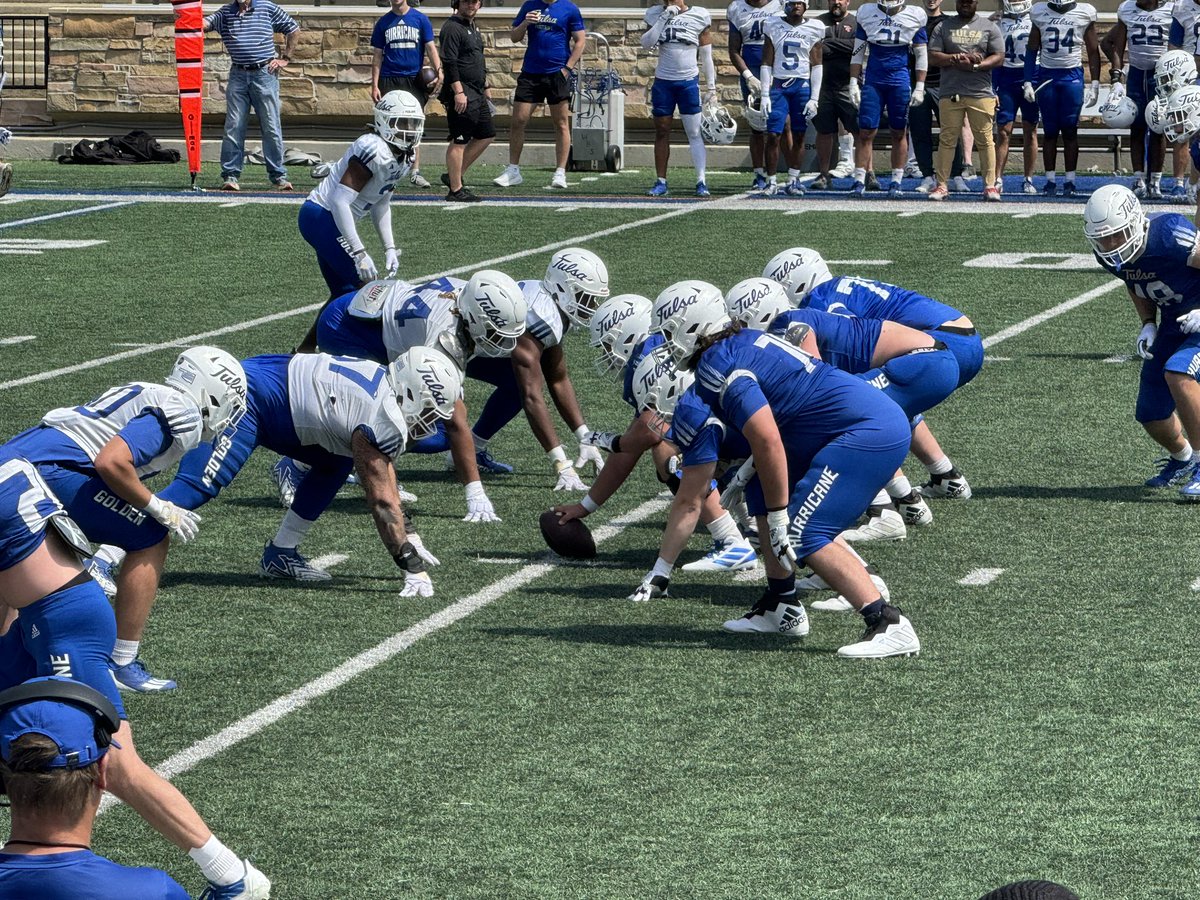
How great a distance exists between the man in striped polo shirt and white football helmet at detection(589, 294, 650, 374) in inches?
519

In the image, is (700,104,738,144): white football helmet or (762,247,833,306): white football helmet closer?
(762,247,833,306): white football helmet

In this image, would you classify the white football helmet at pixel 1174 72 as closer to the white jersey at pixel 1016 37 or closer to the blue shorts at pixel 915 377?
the white jersey at pixel 1016 37

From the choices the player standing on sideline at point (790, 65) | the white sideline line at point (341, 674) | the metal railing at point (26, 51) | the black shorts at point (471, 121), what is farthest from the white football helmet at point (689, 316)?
the metal railing at point (26, 51)

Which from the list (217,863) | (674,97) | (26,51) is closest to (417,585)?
(217,863)

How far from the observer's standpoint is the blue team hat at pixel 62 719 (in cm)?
380

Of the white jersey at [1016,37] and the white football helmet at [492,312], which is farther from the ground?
the white jersey at [1016,37]

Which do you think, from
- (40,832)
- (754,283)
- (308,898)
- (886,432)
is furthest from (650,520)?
(40,832)

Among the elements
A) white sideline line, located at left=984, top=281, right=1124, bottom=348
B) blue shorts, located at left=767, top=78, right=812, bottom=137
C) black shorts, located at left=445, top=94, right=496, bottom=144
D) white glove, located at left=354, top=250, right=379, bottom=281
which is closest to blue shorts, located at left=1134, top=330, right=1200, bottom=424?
white sideline line, located at left=984, top=281, right=1124, bottom=348

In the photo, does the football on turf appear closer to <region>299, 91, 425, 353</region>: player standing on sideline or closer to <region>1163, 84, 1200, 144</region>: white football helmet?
<region>299, 91, 425, 353</region>: player standing on sideline

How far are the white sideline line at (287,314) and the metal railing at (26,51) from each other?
27.6 ft

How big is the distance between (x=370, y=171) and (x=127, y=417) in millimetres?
5381

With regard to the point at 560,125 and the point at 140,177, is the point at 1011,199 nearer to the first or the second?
the point at 560,125

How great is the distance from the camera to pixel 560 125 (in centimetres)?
2209

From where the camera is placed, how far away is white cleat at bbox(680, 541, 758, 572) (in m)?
8.84
